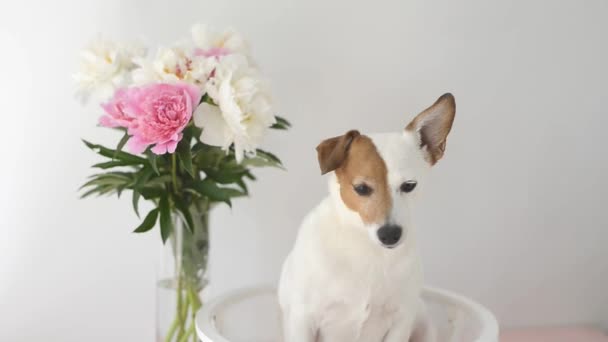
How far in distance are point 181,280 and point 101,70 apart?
1.05 ft

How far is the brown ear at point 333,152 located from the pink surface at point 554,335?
0.64 meters

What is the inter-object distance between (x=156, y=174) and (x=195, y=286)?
182 mm

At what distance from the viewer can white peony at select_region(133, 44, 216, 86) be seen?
2.59ft

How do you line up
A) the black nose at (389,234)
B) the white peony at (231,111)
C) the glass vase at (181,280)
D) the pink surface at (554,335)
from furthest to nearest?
1. the pink surface at (554,335)
2. the glass vase at (181,280)
3. the white peony at (231,111)
4. the black nose at (389,234)

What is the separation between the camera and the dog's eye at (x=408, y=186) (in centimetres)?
69

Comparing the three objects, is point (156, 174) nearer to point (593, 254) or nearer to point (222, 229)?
point (222, 229)

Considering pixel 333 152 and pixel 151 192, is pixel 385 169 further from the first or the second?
pixel 151 192

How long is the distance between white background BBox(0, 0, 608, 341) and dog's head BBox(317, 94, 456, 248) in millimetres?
374

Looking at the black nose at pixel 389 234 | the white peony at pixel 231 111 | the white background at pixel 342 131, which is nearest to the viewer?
the black nose at pixel 389 234

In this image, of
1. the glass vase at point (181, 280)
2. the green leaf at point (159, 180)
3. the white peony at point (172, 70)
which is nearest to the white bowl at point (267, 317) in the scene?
the glass vase at point (181, 280)

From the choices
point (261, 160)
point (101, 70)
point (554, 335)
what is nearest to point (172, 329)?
point (261, 160)

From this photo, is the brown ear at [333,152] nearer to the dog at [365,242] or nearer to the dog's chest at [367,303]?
the dog at [365,242]

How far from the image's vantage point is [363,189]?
0.69 metres

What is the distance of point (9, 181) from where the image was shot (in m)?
1.00
